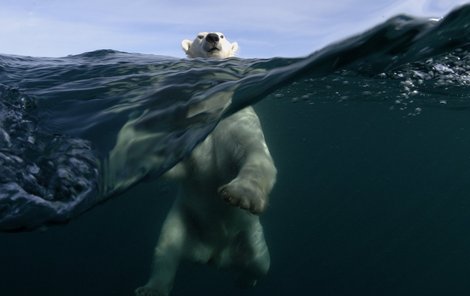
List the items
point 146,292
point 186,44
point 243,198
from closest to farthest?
point 243,198, point 146,292, point 186,44

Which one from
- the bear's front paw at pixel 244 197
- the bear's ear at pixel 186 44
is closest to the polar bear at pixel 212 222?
the bear's front paw at pixel 244 197

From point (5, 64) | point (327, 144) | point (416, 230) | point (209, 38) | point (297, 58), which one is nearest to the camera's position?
point (297, 58)

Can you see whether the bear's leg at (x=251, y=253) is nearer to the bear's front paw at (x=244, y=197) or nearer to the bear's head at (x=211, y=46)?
the bear's front paw at (x=244, y=197)

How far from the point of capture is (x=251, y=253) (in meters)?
5.75

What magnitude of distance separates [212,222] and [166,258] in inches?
27.6

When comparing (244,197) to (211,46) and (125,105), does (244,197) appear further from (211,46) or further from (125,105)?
(211,46)

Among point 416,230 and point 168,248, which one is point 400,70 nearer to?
point 168,248

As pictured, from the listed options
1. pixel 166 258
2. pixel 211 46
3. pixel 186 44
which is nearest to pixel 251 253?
pixel 166 258

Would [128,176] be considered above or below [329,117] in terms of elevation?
above

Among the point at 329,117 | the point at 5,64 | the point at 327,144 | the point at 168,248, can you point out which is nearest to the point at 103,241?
the point at 327,144

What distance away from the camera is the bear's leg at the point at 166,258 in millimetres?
5445

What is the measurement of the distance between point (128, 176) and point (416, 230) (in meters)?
47.0

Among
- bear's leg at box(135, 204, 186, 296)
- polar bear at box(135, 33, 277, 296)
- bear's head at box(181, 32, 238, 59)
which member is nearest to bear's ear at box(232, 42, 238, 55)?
bear's head at box(181, 32, 238, 59)

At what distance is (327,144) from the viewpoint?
2427 cm
